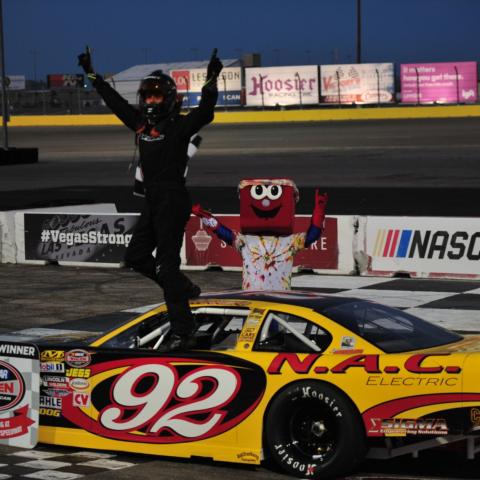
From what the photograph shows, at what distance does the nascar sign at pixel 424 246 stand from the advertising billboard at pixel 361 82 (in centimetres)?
7533

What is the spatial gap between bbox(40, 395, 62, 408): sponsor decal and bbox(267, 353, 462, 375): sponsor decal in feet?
5.59

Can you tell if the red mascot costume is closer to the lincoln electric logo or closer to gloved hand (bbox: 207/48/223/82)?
gloved hand (bbox: 207/48/223/82)

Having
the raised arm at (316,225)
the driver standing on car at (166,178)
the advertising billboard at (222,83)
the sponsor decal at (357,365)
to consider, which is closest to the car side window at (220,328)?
the driver standing on car at (166,178)

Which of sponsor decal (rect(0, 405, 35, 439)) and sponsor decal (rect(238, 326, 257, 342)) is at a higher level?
Result: sponsor decal (rect(238, 326, 257, 342))

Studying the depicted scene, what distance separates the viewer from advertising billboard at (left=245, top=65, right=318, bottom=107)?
317 ft

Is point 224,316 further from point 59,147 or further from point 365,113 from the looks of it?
point 365,113

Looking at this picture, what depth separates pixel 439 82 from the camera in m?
93.8

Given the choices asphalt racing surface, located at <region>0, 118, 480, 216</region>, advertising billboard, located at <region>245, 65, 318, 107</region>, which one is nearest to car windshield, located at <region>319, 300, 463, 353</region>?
asphalt racing surface, located at <region>0, 118, 480, 216</region>

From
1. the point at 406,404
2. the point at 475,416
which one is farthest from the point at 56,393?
the point at 475,416

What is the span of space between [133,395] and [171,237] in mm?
1112

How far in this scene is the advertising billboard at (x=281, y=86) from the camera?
9675 cm

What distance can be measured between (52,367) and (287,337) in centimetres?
179

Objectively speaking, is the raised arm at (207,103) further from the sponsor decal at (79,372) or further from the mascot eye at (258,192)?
the mascot eye at (258,192)

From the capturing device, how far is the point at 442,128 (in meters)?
67.3
